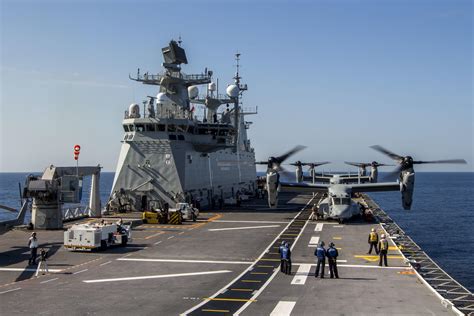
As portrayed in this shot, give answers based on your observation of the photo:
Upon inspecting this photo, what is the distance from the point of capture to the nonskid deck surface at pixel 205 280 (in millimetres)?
16641

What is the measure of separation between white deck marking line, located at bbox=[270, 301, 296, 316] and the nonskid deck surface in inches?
1.3

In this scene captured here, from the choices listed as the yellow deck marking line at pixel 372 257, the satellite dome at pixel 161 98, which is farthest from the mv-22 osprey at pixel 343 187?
the satellite dome at pixel 161 98

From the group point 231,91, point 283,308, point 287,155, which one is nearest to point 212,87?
point 231,91

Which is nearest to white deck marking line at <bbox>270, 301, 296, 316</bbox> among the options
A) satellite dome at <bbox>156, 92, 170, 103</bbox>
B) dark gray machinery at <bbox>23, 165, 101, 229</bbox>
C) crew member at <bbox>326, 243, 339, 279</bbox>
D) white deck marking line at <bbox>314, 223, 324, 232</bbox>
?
crew member at <bbox>326, 243, 339, 279</bbox>

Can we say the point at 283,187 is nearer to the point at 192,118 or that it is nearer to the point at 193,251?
the point at 192,118

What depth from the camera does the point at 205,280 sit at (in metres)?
21.0

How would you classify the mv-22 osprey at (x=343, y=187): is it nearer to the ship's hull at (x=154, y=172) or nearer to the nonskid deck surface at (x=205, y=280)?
the nonskid deck surface at (x=205, y=280)

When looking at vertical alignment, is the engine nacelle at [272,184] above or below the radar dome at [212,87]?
below

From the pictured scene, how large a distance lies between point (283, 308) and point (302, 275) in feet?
19.1

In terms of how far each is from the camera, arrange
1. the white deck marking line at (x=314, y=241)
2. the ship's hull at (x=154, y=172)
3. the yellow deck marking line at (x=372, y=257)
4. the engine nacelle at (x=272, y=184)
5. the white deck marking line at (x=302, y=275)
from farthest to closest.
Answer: the ship's hull at (x=154, y=172), the engine nacelle at (x=272, y=184), the white deck marking line at (x=314, y=241), the yellow deck marking line at (x=372, y=257), the white deck marking line at (x=302, y=275)

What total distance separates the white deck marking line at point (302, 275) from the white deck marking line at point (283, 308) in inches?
134

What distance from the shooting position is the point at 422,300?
17.6m

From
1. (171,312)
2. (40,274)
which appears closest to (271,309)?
(171,312)

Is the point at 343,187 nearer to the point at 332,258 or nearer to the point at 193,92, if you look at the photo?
the point at 332,258
